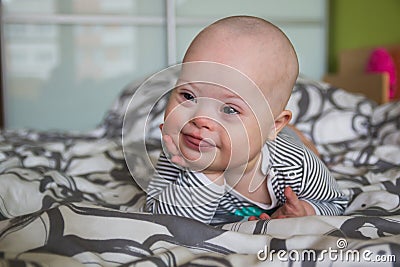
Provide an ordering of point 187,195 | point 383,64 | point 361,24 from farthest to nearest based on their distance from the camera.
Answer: point 361,24 → point 383,64 → point 187,195

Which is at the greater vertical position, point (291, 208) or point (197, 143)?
point (197, 143)

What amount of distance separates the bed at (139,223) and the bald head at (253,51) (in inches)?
3.7

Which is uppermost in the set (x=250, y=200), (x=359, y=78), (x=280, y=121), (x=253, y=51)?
(x=253, y=51)

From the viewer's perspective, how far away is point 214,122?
69cm

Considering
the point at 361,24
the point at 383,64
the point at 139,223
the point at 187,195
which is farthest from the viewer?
the point at 361,24

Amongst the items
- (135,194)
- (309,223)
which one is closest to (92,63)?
(135,194)

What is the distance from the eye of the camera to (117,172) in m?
1.33

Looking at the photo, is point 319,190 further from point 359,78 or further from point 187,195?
point 359,78

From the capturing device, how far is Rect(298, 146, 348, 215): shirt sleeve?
88cm

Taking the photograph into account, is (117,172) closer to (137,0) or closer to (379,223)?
(379,223)

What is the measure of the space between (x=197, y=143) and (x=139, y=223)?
0.14m

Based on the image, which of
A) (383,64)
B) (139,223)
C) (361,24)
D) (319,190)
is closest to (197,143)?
(139,223)

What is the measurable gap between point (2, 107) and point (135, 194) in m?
1.71

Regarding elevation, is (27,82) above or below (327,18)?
below
